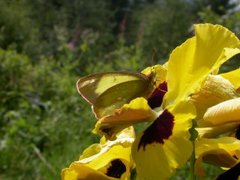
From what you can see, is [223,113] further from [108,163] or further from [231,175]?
[108,163]

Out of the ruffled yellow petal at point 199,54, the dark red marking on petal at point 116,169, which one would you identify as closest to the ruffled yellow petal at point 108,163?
the dark red marking on petal at point 116,169

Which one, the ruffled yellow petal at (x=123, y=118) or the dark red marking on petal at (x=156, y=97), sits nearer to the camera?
the ruffled yellow petal at (x=123, y=118)

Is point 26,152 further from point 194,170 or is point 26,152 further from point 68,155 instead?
point 194,170

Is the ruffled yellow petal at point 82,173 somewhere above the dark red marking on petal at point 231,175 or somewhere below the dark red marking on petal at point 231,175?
below

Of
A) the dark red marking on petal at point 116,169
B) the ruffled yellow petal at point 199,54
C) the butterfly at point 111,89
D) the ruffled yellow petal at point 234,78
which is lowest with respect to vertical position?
the dark red marking on petal at point 116,169

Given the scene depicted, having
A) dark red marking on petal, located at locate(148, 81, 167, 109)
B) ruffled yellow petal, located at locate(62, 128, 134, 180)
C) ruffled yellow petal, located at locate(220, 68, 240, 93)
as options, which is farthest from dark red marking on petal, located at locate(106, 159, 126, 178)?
ruffled yellow petal, located at locate(220, 68, 240, 93)

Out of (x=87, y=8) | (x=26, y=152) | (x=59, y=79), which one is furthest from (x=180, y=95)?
(x=87, y=8)

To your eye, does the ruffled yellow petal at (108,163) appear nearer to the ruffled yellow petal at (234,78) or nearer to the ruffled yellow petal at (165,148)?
the ruffled yellow petal at (165,148)
